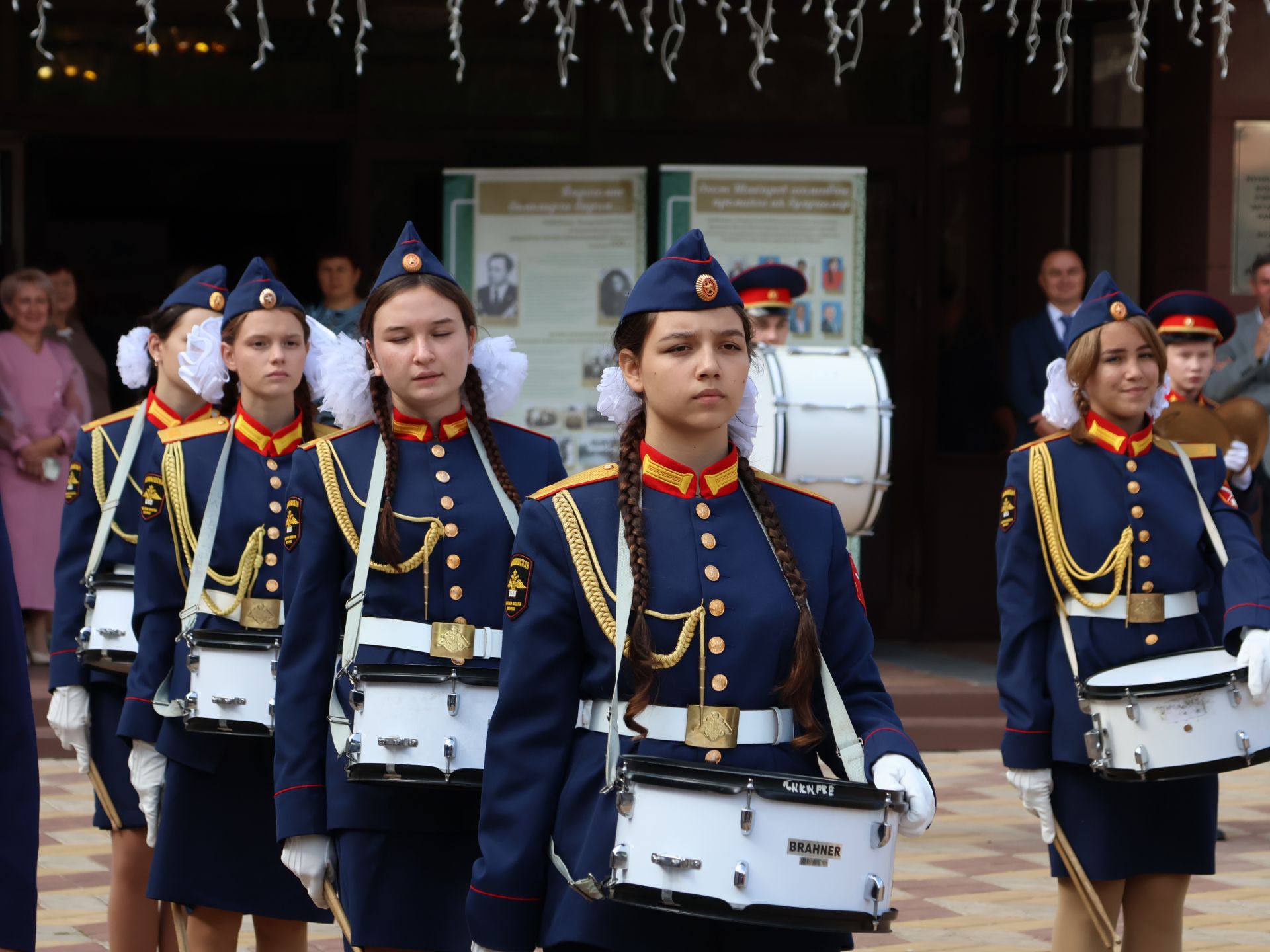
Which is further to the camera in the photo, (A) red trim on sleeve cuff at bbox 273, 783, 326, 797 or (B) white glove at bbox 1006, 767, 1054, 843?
(B) white glove at bbox 1006, 767, 1054, 843

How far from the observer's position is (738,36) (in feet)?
36.3

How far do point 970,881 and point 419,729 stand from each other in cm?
344

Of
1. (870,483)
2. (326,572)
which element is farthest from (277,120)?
(326,572)

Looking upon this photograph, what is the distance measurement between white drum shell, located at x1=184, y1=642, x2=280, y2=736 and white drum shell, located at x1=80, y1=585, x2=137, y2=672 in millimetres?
788

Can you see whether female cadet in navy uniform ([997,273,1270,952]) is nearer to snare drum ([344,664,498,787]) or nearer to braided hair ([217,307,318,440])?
snare drum ([344,664,498,787])

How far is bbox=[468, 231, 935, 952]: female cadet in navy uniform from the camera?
10.4ft

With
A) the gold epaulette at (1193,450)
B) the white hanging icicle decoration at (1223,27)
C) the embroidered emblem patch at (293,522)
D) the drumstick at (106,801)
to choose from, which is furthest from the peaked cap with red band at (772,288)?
the embroidered emblem patch at (293,522)

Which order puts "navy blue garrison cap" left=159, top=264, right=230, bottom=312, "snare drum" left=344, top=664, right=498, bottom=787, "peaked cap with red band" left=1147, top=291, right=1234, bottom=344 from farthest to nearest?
"peaked cap with red band" left=1147, top=291, right=1234, bottom=344 → "navy blue garrison cap" left=159, top=264, right=230, bottom=312 → "snare drum" left=344, top=664, right=498, bottom=787

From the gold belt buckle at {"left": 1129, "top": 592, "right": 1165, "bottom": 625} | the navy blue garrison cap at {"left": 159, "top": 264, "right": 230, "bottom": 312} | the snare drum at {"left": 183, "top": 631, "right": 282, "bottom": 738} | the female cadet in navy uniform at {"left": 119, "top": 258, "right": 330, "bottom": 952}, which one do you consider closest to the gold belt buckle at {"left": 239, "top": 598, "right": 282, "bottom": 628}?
the female cadet in navy uniform at {"left": 119, "top": 258, "right": 330, "bottom": 952}

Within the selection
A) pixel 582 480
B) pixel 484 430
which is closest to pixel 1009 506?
pixel 484 430

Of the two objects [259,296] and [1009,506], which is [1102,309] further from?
[259,296]

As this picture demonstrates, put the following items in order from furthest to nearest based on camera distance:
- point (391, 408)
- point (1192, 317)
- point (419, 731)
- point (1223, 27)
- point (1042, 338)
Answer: point (1042, 338), point (1223, 27), point (1192, 317), point (391, 408), point (419, 731)

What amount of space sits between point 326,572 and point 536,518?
2.68 ft

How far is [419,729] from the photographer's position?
12.5 feet
